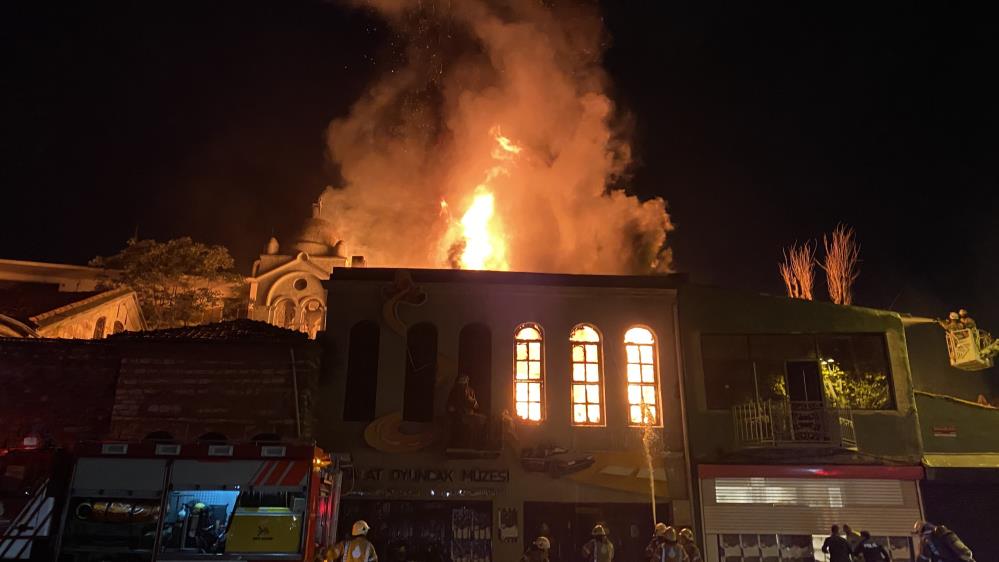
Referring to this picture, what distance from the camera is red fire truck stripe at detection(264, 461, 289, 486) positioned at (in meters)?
12.0

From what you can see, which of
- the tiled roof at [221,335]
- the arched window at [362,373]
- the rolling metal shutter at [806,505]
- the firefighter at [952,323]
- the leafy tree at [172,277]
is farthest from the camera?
the leafy tree at [172,277]

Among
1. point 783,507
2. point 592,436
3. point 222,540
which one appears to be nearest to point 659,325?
point 592,436

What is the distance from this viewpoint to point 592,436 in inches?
734

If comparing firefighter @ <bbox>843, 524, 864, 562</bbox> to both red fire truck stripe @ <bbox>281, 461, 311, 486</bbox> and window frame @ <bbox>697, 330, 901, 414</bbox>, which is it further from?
red fire truck stripe @ <bbox>281, 461, 311, 486</bbox>

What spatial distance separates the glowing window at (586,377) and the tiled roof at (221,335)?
7.34 m

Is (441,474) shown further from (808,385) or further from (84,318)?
(84,318)

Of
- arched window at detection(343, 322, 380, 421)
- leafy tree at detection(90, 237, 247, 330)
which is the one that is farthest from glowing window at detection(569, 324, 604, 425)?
leafy tree at detection(90, 237, 247, 330)

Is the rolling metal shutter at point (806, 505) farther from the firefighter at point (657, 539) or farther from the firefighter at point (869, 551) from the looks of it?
the firefighter at point (657, 539)

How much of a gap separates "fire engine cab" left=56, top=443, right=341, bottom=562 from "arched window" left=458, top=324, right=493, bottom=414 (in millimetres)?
7360

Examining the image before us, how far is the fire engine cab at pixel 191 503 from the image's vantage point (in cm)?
1161

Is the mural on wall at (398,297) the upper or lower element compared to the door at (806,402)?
upper

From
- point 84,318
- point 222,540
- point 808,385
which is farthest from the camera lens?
point 84,318

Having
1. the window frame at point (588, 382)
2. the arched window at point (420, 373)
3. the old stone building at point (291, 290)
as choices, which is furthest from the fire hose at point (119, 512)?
the old stone building at point (291, 290)

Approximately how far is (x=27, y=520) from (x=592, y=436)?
40.7ft
